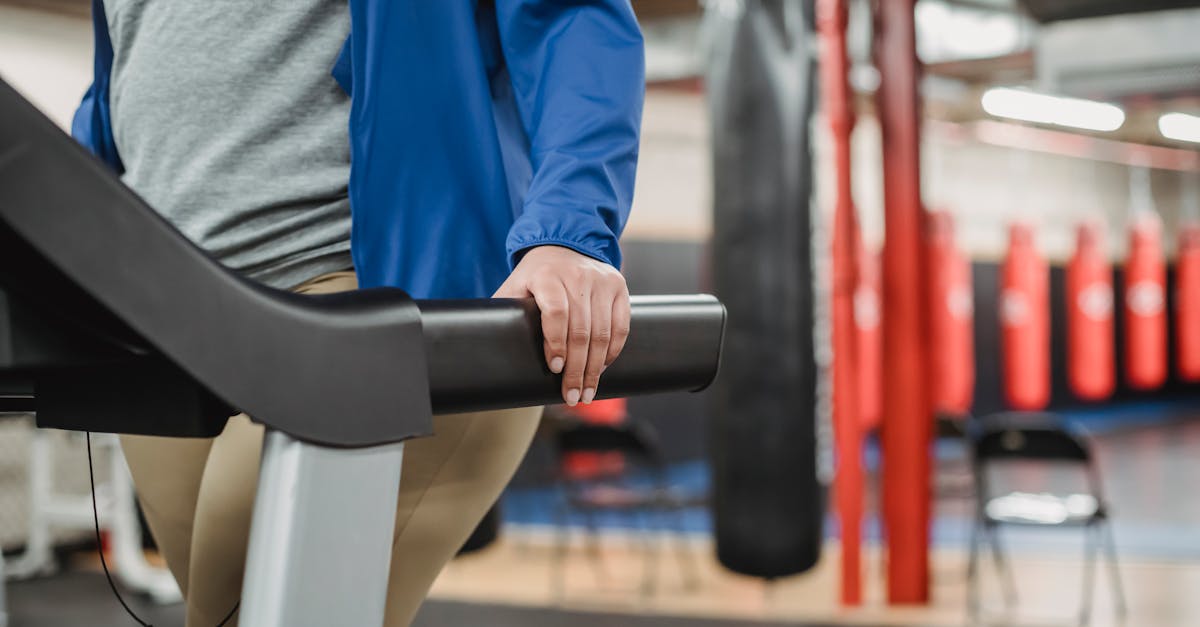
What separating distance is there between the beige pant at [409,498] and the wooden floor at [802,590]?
3171mm

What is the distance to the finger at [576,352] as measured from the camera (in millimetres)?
455

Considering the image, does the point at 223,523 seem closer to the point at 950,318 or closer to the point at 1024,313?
the point at 950,318

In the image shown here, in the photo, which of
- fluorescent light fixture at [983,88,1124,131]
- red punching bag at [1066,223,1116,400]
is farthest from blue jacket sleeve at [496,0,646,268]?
red punching bag at [1066,223,1116,400]

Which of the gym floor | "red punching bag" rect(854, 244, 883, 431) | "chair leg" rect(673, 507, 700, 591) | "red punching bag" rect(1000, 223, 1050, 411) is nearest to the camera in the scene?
the gym floor

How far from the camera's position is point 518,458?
2.40 feet

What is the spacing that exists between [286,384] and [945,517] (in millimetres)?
6100

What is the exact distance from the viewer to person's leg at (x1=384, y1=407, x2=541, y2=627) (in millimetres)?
642

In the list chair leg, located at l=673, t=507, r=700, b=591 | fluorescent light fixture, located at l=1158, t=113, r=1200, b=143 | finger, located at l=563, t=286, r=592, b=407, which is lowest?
chair leg, located at l=673, t=507, r=700, b=591

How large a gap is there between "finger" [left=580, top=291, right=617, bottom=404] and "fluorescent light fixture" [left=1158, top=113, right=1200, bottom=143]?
10.2 meters

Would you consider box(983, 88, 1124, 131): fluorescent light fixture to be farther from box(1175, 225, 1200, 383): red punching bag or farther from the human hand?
the human hand

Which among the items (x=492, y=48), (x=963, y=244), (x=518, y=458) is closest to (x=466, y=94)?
(x=492, y=48)

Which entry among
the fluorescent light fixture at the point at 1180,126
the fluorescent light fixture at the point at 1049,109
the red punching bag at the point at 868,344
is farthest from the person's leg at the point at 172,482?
the fluorescent light fixture at the point at 1180,126

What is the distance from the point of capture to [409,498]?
64 cm

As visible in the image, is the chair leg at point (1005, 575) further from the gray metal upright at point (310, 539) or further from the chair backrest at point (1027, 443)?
the gray metal upright at point (310, 539)
